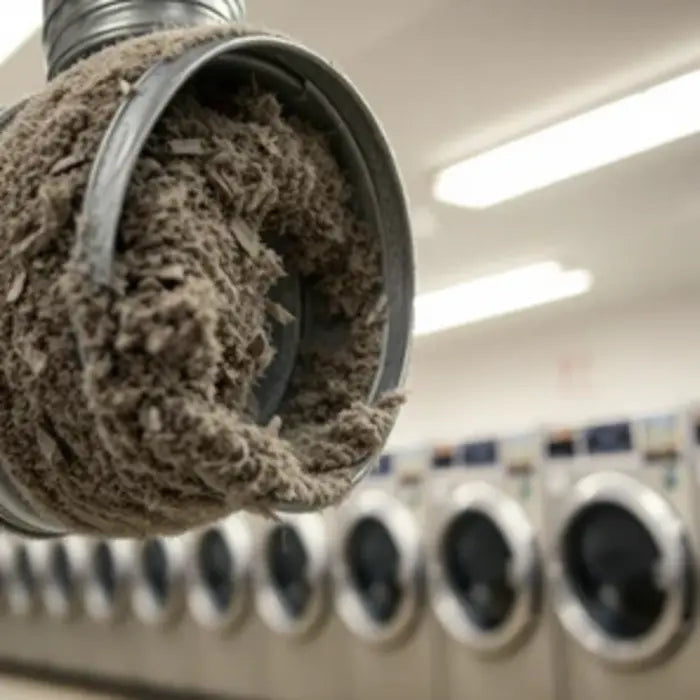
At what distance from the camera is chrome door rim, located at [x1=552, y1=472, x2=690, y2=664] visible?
215cm

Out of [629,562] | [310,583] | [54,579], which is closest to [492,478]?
[629,562]

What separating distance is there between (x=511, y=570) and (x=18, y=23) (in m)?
1.87

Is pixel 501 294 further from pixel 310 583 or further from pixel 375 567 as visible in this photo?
pixel 310 583

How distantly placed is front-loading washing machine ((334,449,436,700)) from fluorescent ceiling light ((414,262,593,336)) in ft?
3.35

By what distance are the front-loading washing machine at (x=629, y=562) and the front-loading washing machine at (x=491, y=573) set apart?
0.08 metres

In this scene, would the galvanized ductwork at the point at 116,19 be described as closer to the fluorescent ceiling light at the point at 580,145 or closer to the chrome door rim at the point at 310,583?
the fluorescent ceiling light at the point at 580,145

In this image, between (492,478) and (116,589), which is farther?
(116,589)

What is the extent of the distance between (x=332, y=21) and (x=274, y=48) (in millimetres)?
1517

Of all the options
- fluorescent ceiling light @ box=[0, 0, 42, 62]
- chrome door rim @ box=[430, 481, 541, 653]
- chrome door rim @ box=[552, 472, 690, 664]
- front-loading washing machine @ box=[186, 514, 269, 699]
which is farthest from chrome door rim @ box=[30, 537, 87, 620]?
fluorescent ceiling light @ box=[0, 0, 42, 62]

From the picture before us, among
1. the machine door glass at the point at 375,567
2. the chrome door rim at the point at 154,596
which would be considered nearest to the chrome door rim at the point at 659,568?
the machine door glass at the point at 375,567

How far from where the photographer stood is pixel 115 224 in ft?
1.10

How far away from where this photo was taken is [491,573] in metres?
2.69

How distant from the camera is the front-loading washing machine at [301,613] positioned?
301cm

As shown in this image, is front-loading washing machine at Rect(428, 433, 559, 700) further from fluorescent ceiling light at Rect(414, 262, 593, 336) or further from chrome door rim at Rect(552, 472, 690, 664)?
fluorescent ceiling light at Rect(414, 262, 593, 336)
